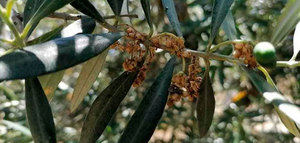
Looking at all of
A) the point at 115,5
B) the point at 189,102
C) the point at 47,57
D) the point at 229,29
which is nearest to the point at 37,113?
the point at 47,57

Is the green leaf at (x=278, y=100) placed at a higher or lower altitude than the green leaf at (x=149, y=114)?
higher

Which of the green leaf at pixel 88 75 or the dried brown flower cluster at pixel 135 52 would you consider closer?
the dried brown flower cluster at pixel 135 52

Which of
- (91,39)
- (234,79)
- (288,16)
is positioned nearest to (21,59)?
(91,39)

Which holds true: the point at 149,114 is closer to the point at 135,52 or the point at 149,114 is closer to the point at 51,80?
the point at 135,52

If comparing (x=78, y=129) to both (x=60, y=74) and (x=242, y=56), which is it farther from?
(x=242, y=56)

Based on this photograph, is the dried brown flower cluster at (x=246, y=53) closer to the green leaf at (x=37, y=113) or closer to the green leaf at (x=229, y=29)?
the green leaf at (x=229, y=29)

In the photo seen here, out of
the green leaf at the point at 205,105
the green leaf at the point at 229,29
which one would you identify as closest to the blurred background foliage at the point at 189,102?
the green leaf at the point at 229,29
